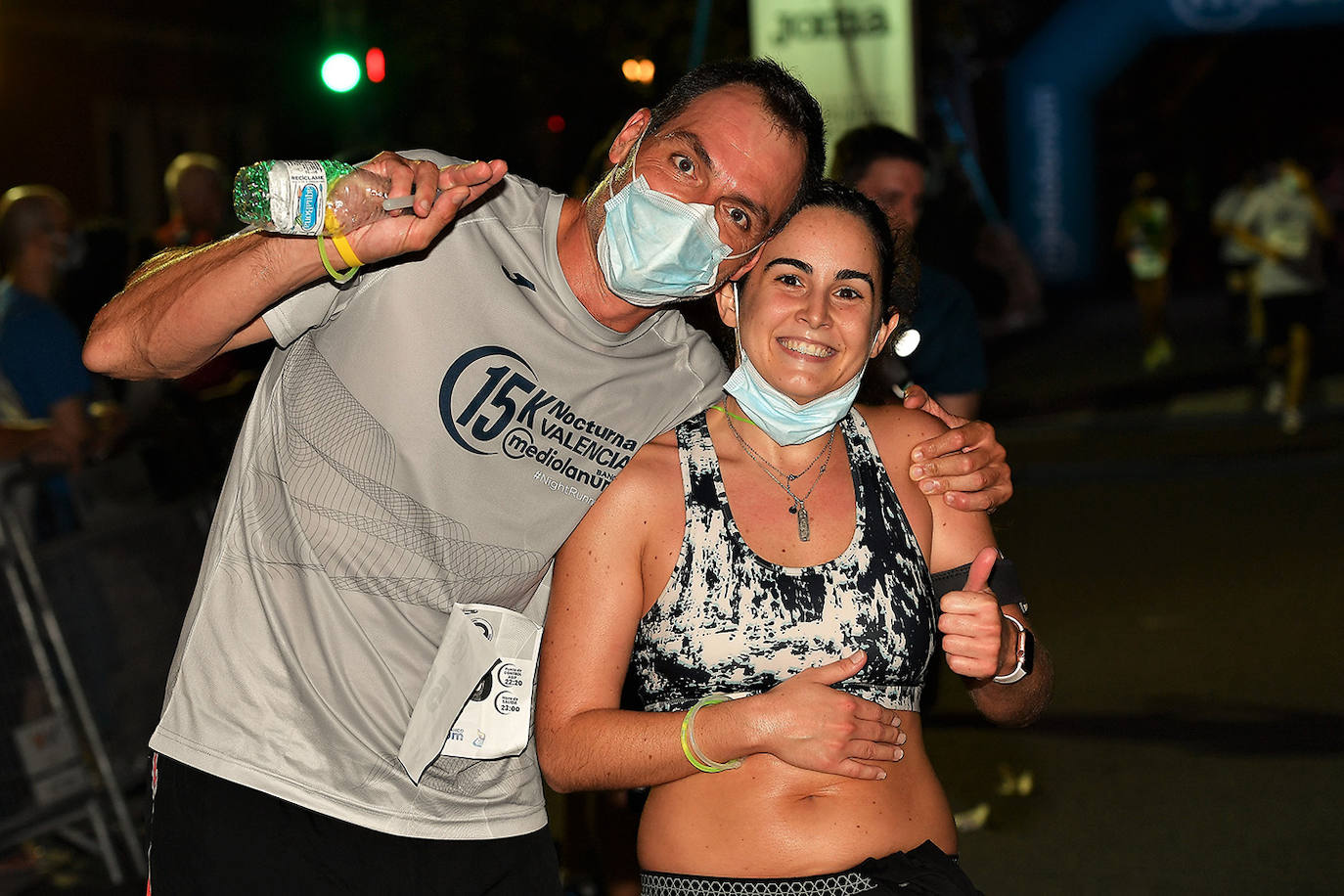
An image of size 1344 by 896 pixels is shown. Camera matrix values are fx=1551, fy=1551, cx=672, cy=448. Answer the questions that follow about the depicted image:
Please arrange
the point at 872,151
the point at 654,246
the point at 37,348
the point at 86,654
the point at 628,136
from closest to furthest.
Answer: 1. the point at 654,246
2. the point at 628,136
3. the point at 872,151
4. the point at 86,654
5. the point at 37,348

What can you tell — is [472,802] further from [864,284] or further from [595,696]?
[864,284]

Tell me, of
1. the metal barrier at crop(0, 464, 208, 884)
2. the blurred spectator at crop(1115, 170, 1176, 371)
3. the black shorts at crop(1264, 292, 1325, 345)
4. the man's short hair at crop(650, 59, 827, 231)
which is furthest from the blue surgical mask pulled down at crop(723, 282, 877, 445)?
the blurred spectator at crop(1115, 170, 1176, 371)

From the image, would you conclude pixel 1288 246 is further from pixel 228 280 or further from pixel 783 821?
pixel 228 280

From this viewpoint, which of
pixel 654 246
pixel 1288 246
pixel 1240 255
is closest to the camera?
pixel 654 246

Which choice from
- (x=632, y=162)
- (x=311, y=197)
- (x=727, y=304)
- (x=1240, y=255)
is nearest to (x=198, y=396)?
(x=727, y=304)

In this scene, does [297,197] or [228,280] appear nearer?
[297,197]

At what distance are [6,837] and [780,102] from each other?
3.91 metres

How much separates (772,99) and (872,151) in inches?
96.3

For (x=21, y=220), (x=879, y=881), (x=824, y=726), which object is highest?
(x=21, y=220)

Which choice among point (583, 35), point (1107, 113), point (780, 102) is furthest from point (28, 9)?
point (1107, 113)

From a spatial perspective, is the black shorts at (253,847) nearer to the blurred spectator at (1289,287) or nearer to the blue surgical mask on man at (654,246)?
the blue surgical mask on man at (654,246)

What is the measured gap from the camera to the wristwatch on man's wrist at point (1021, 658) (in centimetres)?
295

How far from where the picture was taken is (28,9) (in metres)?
20.6

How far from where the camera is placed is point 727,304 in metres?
3.24
